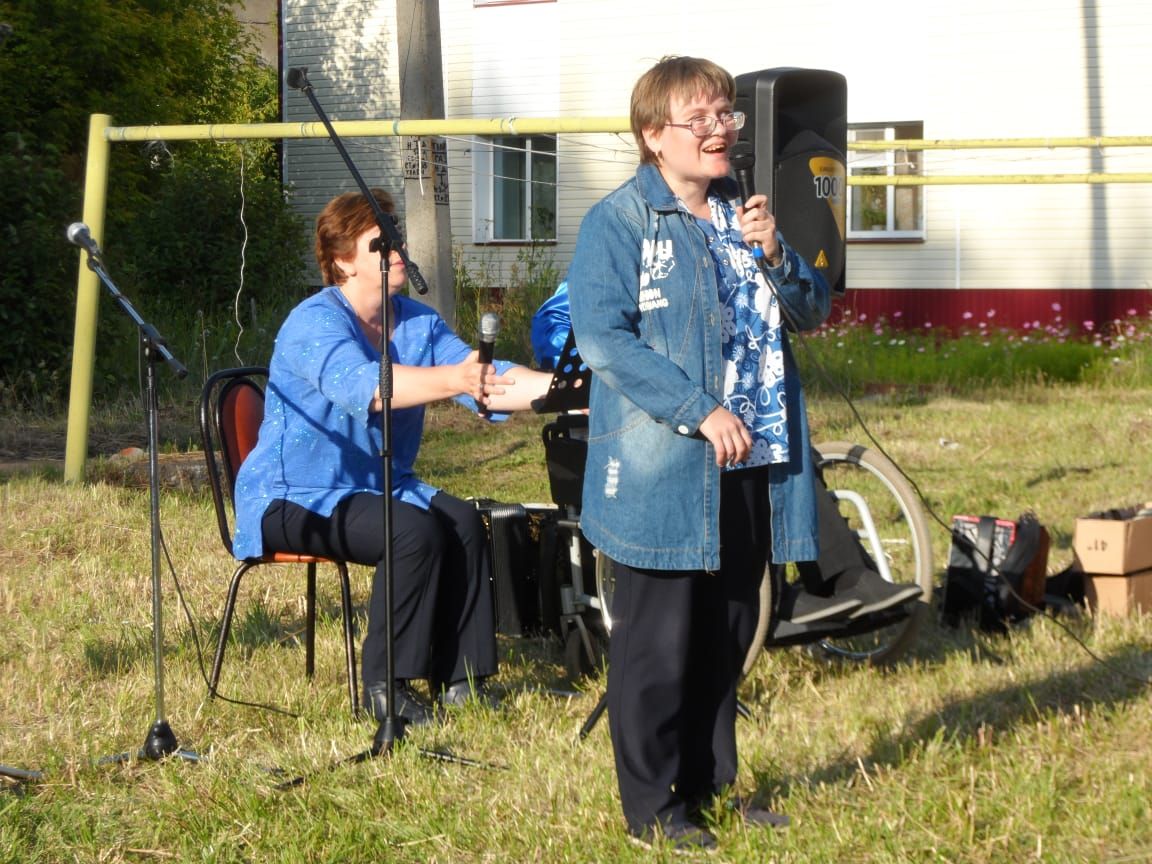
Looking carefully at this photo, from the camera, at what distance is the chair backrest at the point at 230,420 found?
17.1 feet

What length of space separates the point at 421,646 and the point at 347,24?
2105 cm

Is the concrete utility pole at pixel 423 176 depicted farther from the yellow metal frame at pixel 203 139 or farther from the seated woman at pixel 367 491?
the seated woman at pixel 367 491

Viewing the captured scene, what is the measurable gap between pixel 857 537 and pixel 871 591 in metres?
0.30

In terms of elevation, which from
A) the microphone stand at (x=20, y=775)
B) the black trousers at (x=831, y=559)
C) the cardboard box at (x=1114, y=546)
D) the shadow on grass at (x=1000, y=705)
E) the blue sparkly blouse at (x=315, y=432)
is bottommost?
the microphone stand at (x=20, y=775)

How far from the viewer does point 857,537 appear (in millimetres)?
5074

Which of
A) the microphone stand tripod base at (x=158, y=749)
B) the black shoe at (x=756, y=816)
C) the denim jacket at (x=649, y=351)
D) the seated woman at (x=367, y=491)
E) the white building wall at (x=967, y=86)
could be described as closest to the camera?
the denim jacket at (x=649, y=351)

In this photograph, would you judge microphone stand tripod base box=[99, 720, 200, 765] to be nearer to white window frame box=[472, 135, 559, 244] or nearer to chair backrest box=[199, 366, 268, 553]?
chair backrest box=[199, 366, 268, 553]

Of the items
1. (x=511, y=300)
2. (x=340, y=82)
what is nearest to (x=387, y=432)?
(x=511, y=300)

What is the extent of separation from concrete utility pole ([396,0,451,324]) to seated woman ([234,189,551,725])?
713 centimetres

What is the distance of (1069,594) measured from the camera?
20.2ft

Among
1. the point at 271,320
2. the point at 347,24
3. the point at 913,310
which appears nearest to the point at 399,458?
the point at 271,320

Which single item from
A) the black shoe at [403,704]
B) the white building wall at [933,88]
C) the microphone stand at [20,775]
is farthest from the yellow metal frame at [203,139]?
the white building wall at [933,88]

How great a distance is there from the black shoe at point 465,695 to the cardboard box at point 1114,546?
235 cm

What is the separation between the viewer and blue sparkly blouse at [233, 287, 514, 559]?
489 centimetres
